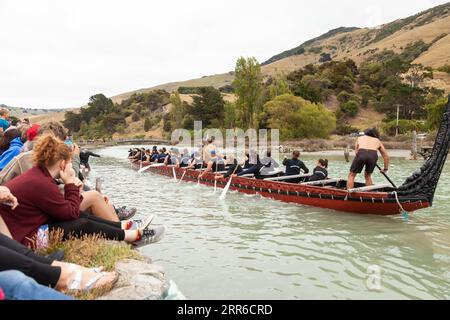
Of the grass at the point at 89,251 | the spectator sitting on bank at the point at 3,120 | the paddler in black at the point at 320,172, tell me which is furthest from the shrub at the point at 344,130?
the grass at the point at 89,251

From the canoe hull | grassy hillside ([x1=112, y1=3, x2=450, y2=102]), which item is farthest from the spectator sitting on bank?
grassy hillside ([x1=112, y1=3, x2=450, y2=102])

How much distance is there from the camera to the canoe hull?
10625mm

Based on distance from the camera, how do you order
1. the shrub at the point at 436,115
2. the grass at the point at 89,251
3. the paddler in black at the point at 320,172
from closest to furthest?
the grass at the point at 89,251
the paddler in black at the point at 320,172
the shrub at the point at 436,115

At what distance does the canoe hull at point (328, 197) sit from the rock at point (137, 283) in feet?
24.6

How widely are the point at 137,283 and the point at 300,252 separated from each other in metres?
4.38

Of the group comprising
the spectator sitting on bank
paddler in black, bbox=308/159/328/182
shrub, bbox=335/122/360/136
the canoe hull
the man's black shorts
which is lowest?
shrub, bbox=335/122/360/136

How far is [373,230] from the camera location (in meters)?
9.72

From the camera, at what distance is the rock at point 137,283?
4205 millimetres

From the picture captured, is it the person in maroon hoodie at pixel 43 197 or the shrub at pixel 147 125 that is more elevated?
the person in maroon hoodie at pixel 43 197

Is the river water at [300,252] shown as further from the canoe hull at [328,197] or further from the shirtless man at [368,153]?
the shirtless man at [368,153]

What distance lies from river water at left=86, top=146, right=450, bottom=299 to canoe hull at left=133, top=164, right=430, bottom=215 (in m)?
0.28

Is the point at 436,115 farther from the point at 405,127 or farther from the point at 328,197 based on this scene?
the point at 328,197

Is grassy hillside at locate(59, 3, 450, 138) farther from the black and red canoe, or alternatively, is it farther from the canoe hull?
the black and red canoe

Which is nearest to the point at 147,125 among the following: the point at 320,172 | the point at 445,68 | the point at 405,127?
the point at 405,127
